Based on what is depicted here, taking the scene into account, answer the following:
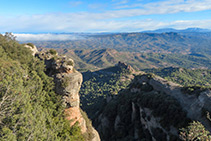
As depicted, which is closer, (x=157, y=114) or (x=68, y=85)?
(x=68, y=85)

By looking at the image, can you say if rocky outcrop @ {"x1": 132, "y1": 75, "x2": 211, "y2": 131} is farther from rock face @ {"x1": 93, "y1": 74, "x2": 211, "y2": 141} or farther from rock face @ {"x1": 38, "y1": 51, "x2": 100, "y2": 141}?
rock face @ {"x1": 38, "y1": 51, "x2": 100, "y2": 141}

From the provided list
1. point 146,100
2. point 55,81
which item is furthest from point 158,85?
point 55,81

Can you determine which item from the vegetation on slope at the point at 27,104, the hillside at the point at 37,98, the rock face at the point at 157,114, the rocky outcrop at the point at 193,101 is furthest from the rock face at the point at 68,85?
the rocky outcrop at the point at 193,101

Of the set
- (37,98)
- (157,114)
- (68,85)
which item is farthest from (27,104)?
(157,114)

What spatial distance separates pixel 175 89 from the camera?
55.6m

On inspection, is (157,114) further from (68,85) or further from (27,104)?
(27,104)

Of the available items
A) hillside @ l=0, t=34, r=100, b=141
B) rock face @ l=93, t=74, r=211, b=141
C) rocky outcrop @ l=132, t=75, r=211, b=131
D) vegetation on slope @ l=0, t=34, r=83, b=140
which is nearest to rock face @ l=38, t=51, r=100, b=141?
hillside @ l=0, t=34, r=100, b=141

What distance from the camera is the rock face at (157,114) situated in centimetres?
3725

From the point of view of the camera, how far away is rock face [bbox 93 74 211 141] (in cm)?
3725

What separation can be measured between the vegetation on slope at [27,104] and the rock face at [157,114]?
24.7m

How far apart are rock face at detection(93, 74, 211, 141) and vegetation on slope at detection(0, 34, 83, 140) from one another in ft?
81.2

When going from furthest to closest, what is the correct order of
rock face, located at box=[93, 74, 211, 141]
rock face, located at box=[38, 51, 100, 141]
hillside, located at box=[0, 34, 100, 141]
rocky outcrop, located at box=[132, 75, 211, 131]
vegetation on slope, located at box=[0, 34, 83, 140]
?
1. rock face, located at box=[93, 74, 211, 141]
2. rocky outcrop, located at box=[132, 75, 211, 131]
3. rock face, located at box=[38, 51, 100, 141]
4. hillside, located at box=[0, 34, 100, 141]
5. vegetation on slope, located at box=[0, 34, 83, 140]

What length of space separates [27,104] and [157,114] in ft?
128

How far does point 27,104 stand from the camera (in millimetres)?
24219
